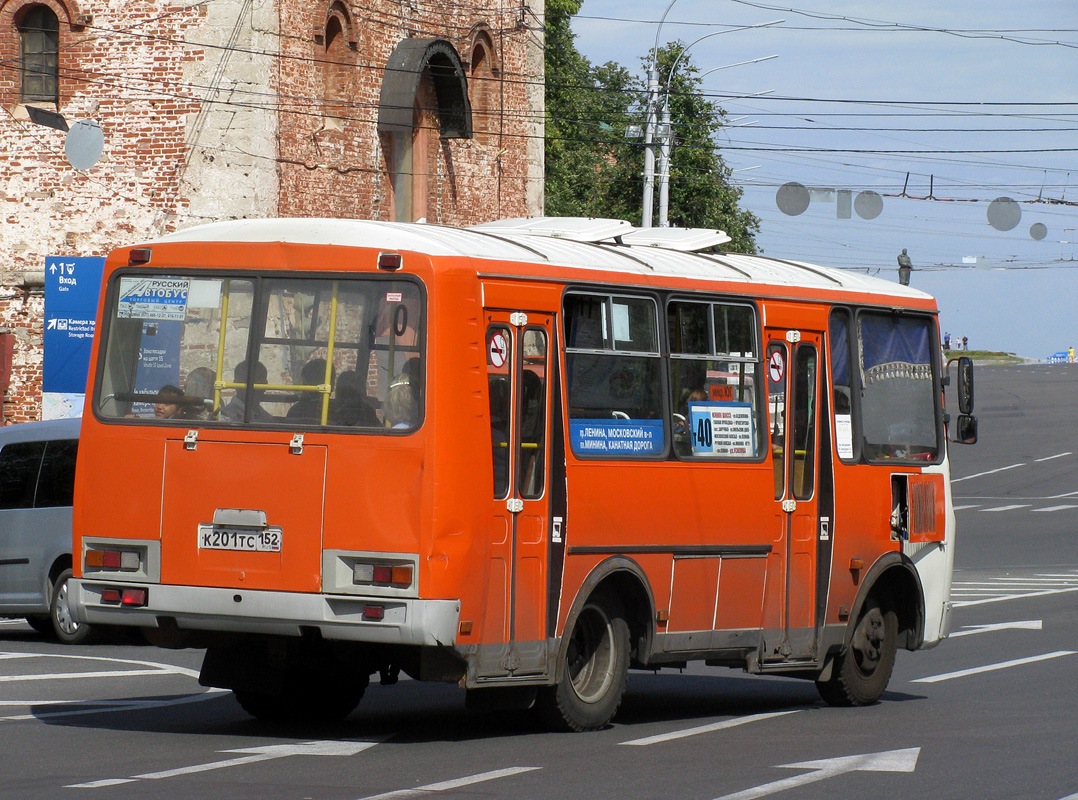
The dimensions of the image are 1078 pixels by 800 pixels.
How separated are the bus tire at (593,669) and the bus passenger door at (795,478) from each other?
151 centimetres

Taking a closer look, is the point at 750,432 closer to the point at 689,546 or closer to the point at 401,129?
the point at 689,546

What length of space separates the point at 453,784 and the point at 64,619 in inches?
337

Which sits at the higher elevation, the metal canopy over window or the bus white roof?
the metal canopy over window

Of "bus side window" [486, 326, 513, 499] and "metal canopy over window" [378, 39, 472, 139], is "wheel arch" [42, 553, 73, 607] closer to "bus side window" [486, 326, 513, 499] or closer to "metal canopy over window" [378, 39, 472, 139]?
"bus side window" [486, 326, 513, 499]

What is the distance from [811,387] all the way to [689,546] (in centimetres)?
184

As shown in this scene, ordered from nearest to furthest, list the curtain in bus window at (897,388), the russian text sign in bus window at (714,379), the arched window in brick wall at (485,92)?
the russian text sign in bus window at (714,379), the curtain in bus window at (897,388), the arched window in brick wall at (485,92)

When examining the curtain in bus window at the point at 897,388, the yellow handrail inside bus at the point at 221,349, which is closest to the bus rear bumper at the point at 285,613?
the yellow handrail inside bus at the point at 221,349

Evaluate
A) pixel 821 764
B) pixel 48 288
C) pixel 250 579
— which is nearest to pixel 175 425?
pixel 250 579

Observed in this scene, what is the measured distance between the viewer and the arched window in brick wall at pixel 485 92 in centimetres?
3550

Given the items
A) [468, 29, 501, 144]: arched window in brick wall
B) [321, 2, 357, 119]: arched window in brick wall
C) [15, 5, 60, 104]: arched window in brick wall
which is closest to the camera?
[15, 5, 60, 104]: arched window in brick wall

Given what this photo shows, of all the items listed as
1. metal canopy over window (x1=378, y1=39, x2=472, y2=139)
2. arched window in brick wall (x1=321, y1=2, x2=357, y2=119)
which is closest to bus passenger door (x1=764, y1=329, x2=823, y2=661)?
arched window in brick wall (x1=321, y1=2, x2=357, y2=119)

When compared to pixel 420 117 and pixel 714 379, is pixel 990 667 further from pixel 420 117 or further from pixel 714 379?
pixel 420 117

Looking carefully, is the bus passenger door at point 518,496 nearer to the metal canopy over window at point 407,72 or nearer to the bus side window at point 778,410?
the bus side window at point 778,410

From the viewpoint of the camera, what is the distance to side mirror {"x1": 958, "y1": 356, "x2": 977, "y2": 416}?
13.1m
